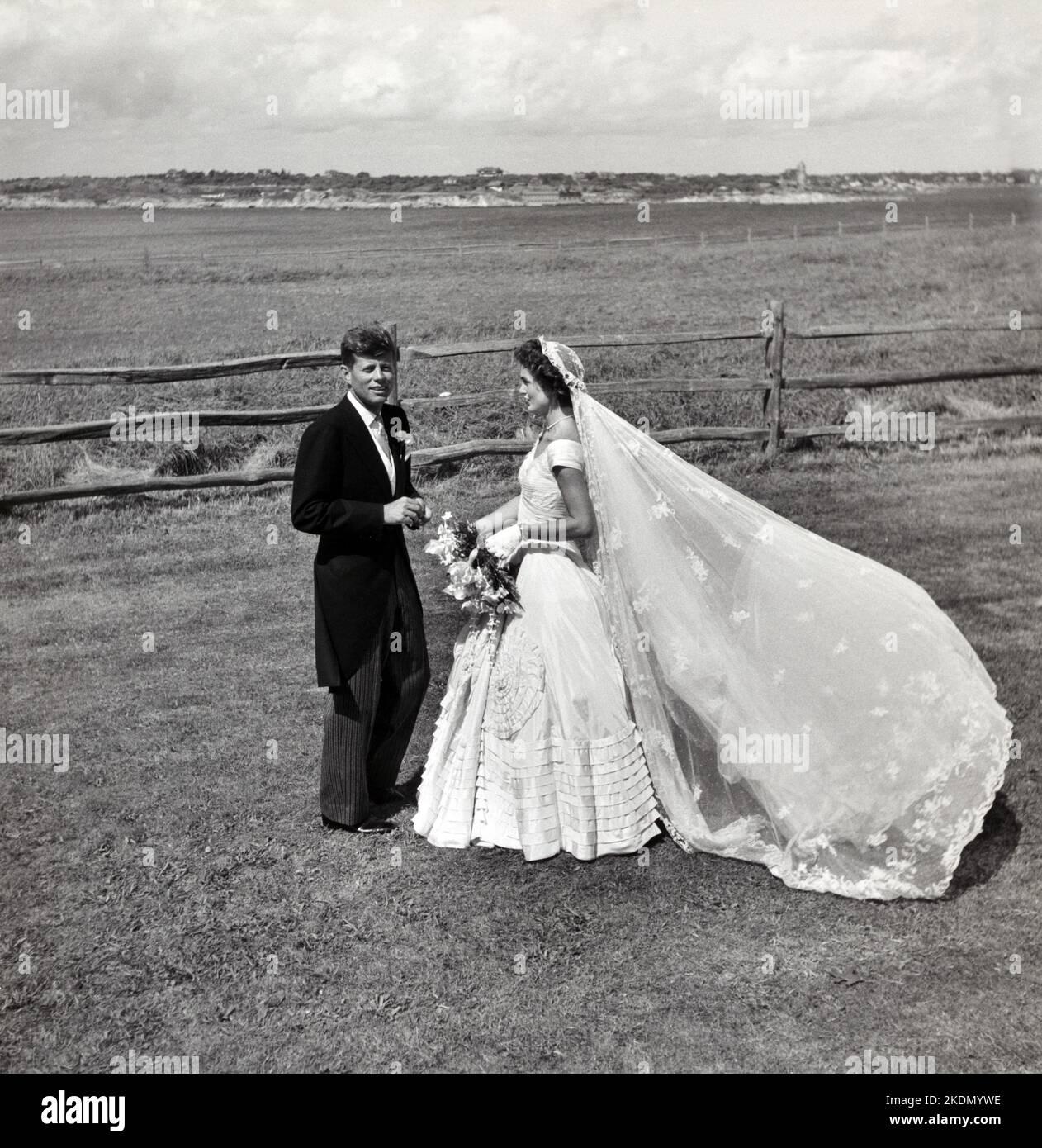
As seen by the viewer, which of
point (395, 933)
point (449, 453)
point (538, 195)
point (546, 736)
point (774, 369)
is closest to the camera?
point (395, 933)

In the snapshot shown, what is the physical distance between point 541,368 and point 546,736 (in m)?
1.50

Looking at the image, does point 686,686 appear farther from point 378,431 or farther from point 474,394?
point 474,394

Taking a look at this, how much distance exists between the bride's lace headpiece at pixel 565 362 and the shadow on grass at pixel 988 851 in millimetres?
2484

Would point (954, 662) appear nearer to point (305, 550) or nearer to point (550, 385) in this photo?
point (550, 385)

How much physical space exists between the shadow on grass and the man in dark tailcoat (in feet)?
7.66

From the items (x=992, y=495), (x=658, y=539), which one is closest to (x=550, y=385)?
(x=658, y=539)

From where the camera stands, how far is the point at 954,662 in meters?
4.20

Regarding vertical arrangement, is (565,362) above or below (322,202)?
below

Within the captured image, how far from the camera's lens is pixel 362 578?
177 inches

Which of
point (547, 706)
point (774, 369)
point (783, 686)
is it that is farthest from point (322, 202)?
point (783, 686)

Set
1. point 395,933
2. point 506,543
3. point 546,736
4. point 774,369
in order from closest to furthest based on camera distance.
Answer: point 395,933 < point 546,736 < point 506,543 < point 774,369

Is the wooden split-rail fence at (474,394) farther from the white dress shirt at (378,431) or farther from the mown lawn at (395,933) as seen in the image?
the white dress shirt at (378,431)

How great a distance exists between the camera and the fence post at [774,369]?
11102 mm

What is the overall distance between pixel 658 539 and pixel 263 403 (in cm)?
1036
